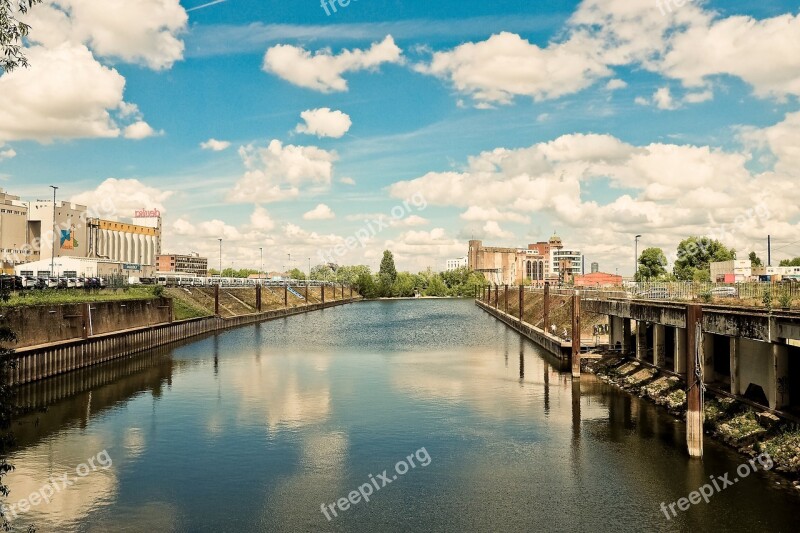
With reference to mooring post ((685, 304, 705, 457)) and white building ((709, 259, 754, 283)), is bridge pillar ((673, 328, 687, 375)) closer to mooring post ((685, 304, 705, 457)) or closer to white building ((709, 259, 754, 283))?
mooring post ((685, 304, 705, 457))

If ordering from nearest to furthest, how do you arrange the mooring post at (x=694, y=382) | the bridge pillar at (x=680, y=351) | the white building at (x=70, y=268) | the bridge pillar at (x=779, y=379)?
the mooring post at (x=694, y=382) → the bridge pillar at (x=779, y=379) → the bridge pillar at (x=680, y=351) → the white building at (x=70, y=268)

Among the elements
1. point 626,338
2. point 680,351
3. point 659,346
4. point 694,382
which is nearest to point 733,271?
point 626,338

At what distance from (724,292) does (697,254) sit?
109889mm

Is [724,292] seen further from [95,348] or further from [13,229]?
[13,229]

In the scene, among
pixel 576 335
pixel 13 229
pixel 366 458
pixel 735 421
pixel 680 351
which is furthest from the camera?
pixel 13 229

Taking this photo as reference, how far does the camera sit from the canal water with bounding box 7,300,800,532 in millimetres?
24453

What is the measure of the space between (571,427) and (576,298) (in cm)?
1982

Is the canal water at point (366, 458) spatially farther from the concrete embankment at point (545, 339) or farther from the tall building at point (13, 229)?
the tall building at point (13, 229)

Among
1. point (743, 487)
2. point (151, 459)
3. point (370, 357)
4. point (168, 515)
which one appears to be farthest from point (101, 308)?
point (743, 487)

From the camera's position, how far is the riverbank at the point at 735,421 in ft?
91.8

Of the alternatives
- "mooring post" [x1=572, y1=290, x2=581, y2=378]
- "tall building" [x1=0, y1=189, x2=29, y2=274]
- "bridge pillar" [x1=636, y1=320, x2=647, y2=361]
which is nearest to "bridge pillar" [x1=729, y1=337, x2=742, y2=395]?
"bridge pillar" [x1=636, y1=320, x2=647, y2=361]

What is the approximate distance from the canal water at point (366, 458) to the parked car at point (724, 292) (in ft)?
40.3

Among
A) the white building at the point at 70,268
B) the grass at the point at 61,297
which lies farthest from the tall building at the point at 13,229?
the grass at the point at 61,297

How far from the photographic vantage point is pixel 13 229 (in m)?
183
